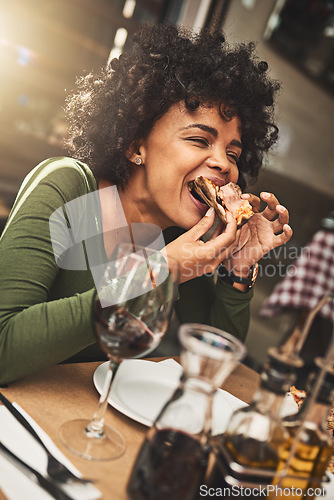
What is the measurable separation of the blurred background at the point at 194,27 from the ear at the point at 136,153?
0.90 meters

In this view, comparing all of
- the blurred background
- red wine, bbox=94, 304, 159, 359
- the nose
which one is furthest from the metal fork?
the blurred background

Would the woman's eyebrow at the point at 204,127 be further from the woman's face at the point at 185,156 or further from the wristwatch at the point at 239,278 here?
the wristwatch at the point at 239,278

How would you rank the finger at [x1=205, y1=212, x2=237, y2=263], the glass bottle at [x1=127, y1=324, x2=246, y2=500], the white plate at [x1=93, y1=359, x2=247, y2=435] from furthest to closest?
the finger at [x1=205, y1=212, x2=237, y2=263], the white plate at [x1=93, y1=359, x2=247, y2=435], the glass bottle at [x1=127, y1=324, x2=246, y2=500]

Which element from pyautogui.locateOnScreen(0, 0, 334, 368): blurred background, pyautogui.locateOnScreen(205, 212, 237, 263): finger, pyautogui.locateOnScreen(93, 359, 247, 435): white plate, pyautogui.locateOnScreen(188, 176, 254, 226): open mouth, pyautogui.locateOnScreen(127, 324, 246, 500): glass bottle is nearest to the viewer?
pyautogui.locateOnScreen(127, 324, 246, 500): glass bottle

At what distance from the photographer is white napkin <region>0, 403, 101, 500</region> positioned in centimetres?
54

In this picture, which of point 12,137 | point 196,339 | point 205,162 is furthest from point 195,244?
point 12,137

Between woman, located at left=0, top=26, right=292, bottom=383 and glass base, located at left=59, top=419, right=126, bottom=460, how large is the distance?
0.40 metres

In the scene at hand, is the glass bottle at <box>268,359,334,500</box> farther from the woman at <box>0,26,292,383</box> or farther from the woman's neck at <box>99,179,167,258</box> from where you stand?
the woman's neck at <box>99,179,167,258</box>

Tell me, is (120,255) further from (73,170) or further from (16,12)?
(16,12)

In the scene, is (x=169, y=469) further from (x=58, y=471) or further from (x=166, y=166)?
(x=166, y=166)

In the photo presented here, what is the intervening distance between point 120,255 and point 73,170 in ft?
2.20

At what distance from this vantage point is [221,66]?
1516mm

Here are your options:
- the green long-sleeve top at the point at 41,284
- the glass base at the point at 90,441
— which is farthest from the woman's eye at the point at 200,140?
the glass base at the point at 90,441

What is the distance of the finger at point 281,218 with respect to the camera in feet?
4.78
